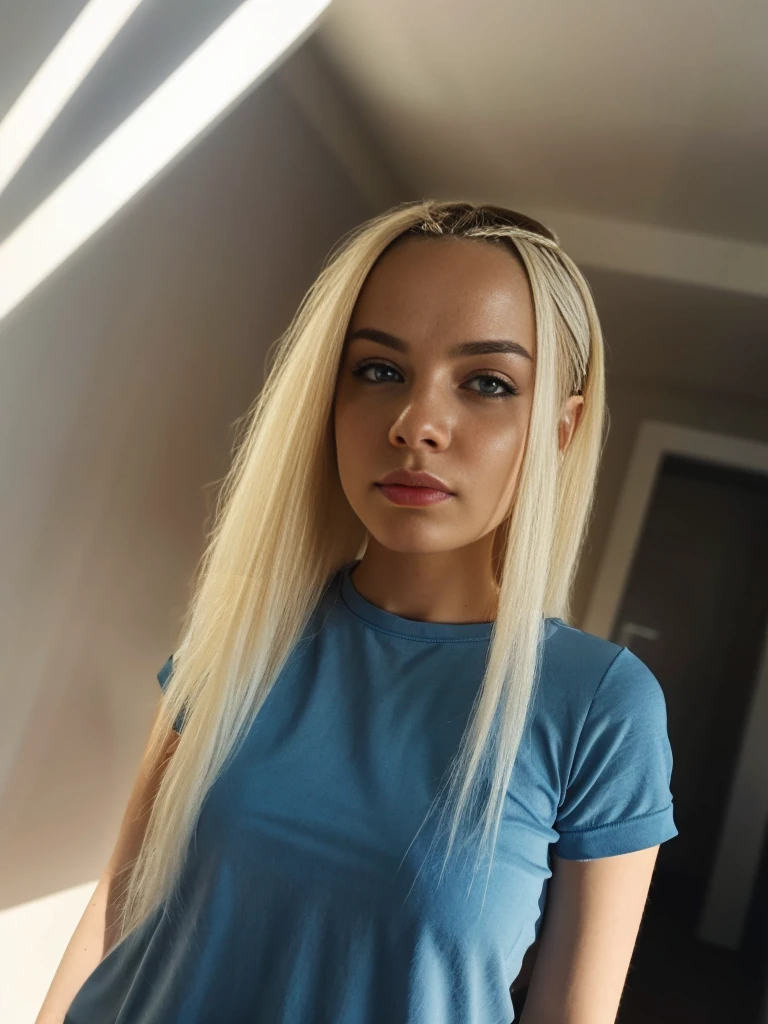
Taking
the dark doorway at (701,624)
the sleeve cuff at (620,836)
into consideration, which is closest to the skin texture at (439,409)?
the sleeve cuff at (620,836)

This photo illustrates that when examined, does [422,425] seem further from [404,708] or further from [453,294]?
[404,708]

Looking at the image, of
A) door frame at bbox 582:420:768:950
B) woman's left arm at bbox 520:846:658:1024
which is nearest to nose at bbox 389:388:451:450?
woman's left arm at bbox 520:846:658:1024

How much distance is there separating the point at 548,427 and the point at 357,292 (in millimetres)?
236

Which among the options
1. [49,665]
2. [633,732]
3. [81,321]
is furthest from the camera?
[49,665]

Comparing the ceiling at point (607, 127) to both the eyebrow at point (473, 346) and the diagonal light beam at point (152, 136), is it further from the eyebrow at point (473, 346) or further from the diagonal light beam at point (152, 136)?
the eyebrow at point (473, 346)

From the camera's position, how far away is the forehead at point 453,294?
0.85 m

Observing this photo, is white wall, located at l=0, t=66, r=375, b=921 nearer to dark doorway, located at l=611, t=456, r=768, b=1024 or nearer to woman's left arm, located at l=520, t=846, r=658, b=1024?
woman's left arm, located at l=520, t=846, r=658, b=1024

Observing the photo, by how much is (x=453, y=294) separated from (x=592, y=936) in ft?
1.89

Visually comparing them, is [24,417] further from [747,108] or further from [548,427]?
[747,108]

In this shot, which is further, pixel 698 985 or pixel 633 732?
pixel 698 985

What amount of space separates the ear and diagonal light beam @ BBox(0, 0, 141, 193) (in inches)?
24.6

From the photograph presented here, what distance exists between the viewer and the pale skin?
2.55ft

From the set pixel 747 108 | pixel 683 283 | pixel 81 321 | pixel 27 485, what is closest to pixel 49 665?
pixel 27 485

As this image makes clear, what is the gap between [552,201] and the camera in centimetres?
220
